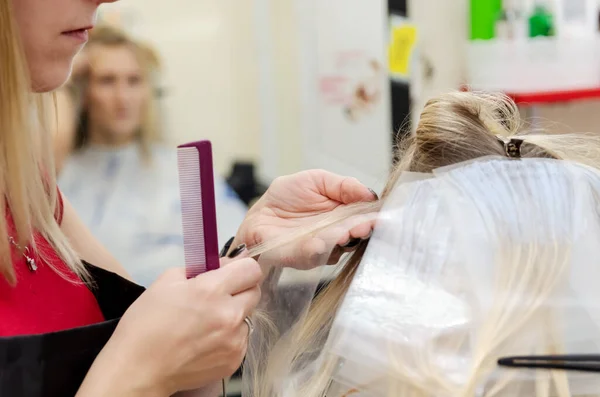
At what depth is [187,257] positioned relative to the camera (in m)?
0.68

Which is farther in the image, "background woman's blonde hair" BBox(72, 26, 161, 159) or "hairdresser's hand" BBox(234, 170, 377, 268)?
"background woman's blonde hair" BBox(72, 26, 161, 159)

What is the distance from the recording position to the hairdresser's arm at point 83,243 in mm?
988

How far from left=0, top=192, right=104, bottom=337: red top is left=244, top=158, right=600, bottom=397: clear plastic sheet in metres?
0.28

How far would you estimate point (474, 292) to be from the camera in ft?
2.05

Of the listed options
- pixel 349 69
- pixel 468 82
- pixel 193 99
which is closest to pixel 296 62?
pixel 349 69

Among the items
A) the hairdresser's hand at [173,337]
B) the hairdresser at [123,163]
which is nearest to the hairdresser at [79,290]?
the hairdresser's hand at [173,337]

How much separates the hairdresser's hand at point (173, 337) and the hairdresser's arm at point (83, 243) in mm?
345

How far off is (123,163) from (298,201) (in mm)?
1109

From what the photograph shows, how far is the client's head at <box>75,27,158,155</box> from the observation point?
1.85m

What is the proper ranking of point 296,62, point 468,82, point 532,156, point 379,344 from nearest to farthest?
1. point 379,344
2. point 532,156
3. point 468,82
4. point 296,62

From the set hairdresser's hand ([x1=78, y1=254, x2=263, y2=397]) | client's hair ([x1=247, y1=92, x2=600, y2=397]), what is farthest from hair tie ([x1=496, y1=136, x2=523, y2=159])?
hairdresser's hand ([x1=78, y1=254, x2=263, y2=397])

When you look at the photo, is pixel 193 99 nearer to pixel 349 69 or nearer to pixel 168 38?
pixel 168 38

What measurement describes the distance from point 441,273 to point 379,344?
0.27ft

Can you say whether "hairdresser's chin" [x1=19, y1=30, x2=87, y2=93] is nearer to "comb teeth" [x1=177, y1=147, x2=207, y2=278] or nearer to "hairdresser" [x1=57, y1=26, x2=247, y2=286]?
"comb teeth" [x1=177, y1=147, x2=207, y2=278]
